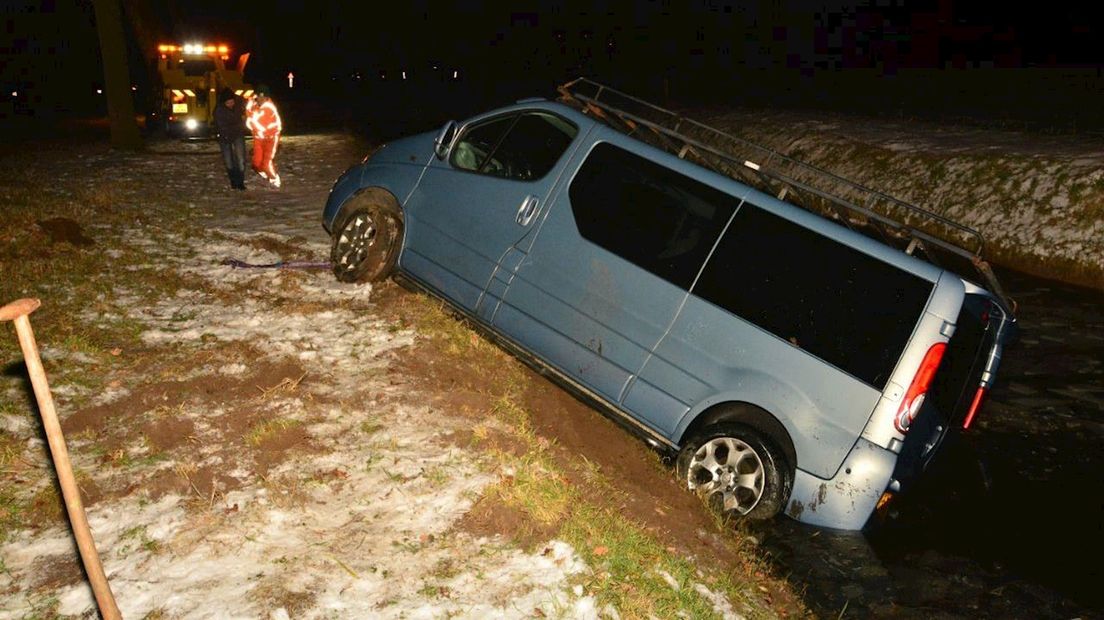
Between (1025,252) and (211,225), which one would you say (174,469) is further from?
(1025,252)

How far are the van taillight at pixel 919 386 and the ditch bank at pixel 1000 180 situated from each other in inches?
309

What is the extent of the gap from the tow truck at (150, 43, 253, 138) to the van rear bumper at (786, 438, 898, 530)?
17909mm

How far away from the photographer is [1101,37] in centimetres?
2723

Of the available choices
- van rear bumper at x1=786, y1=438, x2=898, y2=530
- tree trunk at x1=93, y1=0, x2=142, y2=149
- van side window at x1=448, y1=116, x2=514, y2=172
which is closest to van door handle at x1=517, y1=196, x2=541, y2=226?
van side window at x1=448, y1=116, x2=514, y2=172

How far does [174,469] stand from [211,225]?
568 centimetres

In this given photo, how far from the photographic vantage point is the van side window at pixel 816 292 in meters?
4.49

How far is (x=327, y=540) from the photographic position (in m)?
3.98

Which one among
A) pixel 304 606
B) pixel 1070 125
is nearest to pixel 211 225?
pixel 304 606

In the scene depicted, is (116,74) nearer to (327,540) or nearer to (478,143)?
(478,143)

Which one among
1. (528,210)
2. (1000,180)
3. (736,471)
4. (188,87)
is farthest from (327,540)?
(188,87)

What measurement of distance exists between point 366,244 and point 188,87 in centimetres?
1559

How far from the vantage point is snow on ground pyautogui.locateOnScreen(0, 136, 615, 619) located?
11.7 feet

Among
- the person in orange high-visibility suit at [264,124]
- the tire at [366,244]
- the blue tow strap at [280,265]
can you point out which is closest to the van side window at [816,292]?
the tire at [366,244]

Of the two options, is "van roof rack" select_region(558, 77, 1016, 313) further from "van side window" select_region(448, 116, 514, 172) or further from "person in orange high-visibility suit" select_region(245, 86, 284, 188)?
"person in orange high-visibility suit" select_region(245, 86, 284, 188)
